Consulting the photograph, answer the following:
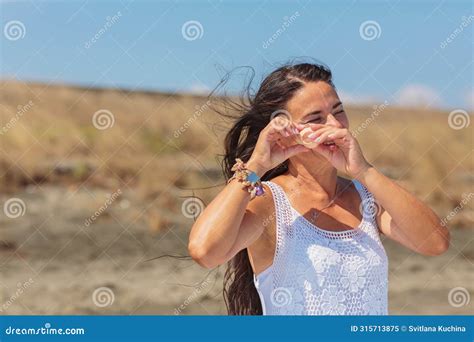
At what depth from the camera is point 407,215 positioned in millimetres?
3344

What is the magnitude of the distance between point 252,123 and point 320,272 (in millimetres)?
761

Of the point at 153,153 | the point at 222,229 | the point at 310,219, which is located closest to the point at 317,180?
the point at 310,219

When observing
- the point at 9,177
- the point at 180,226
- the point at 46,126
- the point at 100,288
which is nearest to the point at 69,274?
the point at 100,288

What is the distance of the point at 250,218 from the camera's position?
3.29m

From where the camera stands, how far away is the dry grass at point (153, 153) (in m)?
12.1

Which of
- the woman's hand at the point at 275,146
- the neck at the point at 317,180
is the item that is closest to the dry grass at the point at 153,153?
the neck at the point at 317,180

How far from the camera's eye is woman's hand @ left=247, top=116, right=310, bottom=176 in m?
3.29

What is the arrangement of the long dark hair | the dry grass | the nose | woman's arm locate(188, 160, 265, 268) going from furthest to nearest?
the dry grass
the long dark hair
the nose
woman's arm locate(188, 160, 265, 268)

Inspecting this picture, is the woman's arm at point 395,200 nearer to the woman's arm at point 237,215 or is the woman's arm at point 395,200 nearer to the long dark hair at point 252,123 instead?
the woman's arm at point 237,215

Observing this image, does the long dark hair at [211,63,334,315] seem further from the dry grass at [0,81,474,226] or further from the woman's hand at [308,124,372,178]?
the dry grass at [0,81,474,226]

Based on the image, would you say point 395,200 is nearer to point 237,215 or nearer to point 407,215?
point 407,215

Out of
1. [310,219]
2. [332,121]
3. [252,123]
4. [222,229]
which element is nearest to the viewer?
[222,229]

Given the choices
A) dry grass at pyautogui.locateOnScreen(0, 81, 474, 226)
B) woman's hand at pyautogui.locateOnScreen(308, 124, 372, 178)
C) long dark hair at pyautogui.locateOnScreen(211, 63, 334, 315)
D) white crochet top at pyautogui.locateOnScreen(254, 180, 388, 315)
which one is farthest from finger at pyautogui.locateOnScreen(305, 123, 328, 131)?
dry grass at pyautogui.locateOnScreen(0, 81, 474, 226)

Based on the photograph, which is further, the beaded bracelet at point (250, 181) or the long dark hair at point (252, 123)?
the long dark hair at point (252, 123)
